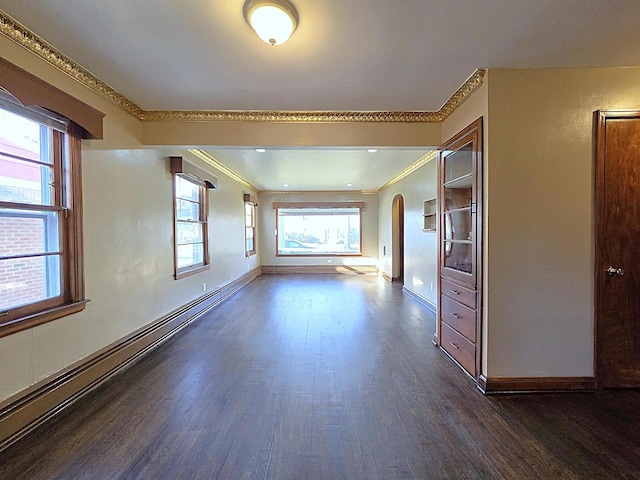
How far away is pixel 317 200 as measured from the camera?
31.7ft

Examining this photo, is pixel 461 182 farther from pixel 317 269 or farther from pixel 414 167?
pixel 317 269

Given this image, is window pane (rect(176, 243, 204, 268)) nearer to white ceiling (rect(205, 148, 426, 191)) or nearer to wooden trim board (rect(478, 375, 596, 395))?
white ceiling (rect(205, 148, 426, 191))

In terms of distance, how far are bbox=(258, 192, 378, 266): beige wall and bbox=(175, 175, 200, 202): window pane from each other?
15.2 ft

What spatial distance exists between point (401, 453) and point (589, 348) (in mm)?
1814

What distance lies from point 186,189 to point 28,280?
8.72ft

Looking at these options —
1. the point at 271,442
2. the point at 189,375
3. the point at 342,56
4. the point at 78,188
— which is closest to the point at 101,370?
the point at 189,375

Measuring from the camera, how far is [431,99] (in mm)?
2936

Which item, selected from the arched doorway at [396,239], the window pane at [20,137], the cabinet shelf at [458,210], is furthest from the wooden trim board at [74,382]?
the arched doorway at [396,239]

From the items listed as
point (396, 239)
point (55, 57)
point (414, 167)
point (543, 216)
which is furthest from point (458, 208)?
point (396, 239)

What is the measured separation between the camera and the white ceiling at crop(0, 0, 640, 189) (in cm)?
177

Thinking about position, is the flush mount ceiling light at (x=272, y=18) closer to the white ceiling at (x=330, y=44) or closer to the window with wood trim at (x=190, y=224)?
the white ceiling at (x=330, y=44)

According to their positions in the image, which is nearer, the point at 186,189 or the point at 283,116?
the point at 283,116

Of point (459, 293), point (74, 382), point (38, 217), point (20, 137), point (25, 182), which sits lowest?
point (74, 382)

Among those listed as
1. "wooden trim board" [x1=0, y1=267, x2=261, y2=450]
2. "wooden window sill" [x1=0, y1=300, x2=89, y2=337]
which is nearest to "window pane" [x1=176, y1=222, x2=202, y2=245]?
"wooden trim board" [x1=0, y1=267, x2=261, y2=450]
